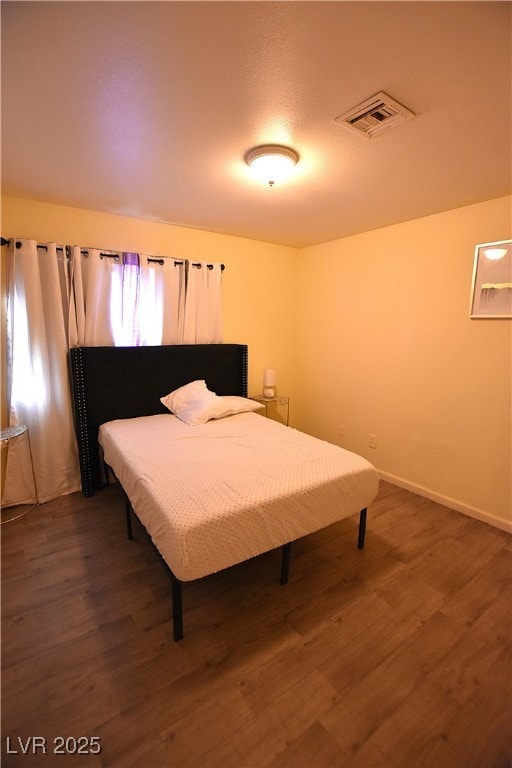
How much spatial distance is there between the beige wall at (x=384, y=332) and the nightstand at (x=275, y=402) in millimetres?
222

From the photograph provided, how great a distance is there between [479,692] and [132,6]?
2.84 metres

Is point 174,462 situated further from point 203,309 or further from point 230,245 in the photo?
point 230,245

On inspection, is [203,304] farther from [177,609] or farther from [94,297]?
[177,609]

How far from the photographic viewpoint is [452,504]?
9.11ft

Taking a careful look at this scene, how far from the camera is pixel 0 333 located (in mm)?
2543

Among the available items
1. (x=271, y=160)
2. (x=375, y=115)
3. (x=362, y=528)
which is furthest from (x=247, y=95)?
(x=362, y=528)

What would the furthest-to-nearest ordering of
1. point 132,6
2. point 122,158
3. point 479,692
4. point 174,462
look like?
point 174,462, point 122,158, point 479,692, point 132,6

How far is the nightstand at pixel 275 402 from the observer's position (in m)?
3.94

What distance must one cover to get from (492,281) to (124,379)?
10.3ft

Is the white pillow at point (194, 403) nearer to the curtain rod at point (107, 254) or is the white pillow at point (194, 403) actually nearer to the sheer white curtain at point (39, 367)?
the sheer white curtain at point (39, 367)

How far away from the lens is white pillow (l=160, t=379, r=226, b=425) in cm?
291

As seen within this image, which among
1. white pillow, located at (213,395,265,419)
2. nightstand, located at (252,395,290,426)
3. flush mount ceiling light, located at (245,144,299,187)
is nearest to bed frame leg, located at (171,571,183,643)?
white pillow, located at (213,395,265,419)

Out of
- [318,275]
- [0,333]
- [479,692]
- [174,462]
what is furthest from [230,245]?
[479,692]

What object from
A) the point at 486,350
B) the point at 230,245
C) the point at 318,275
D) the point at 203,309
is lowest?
the point at 486,350
